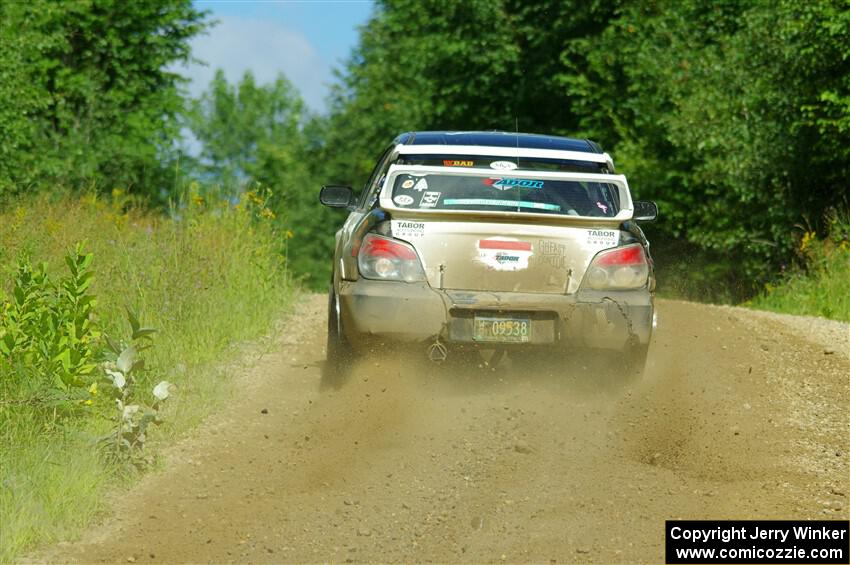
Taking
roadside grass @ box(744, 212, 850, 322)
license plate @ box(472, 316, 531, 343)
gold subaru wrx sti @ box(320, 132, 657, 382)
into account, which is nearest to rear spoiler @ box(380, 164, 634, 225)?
gold subaru wrx sti @ box(320, 132, 657, 382)

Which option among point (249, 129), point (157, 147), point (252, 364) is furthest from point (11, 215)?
point (249, 129)

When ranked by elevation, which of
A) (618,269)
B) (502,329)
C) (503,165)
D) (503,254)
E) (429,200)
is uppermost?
(503,165)

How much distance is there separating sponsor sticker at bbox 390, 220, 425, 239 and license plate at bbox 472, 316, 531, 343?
676mm

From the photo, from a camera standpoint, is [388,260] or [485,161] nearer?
[388,260]

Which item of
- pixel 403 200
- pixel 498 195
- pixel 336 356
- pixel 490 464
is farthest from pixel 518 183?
pixel 490 464

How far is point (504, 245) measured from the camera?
841cm

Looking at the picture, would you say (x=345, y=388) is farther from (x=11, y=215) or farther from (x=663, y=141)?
(x=663, y=141)

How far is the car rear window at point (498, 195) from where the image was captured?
8.66 metres

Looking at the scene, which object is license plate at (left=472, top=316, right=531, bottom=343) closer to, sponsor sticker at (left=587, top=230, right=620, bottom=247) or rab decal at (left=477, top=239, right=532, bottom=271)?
rab decal at (left=477, top=239, right=532, bottom=271)

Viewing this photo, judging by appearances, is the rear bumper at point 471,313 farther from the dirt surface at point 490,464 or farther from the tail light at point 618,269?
the dirt surface at point 490,464

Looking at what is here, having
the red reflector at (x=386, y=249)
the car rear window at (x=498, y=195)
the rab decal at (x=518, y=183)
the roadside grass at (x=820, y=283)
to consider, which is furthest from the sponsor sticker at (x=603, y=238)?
the roadside grass at (x=820, y=283)

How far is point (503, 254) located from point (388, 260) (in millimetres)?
760

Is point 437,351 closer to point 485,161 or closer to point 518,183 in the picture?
point 518,183

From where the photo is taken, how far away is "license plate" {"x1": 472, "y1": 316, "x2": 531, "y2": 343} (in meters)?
8.41
